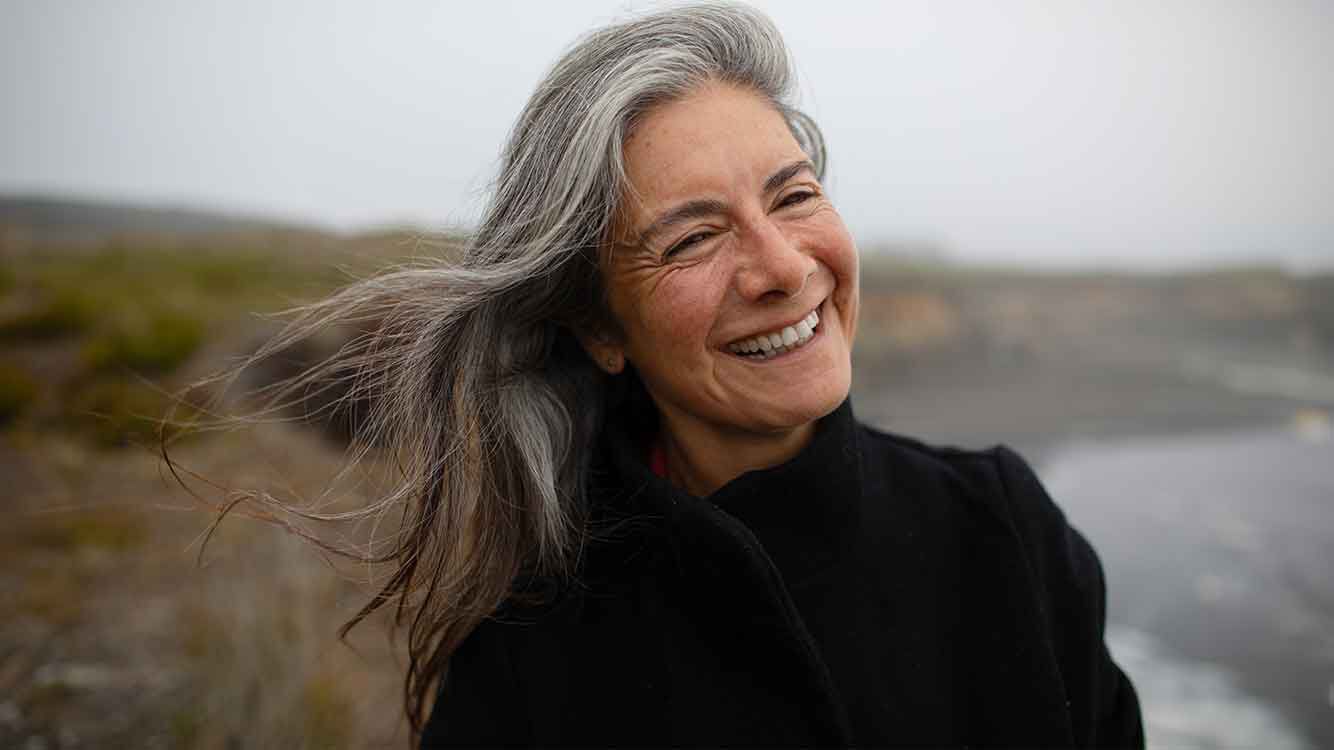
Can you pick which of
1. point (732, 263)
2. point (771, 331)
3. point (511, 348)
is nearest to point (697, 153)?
point (732, 263)

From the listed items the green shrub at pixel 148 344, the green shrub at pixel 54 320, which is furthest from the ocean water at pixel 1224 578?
the green shrub at pixel 54 320

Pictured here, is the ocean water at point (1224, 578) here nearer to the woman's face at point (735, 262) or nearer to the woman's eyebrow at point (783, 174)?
the woman's face at point (735, 262)

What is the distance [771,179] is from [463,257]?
770 mm

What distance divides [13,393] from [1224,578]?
412 inches

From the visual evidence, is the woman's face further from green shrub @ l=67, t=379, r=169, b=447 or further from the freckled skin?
green shrub @ l=67, t=379, r=169, b=447

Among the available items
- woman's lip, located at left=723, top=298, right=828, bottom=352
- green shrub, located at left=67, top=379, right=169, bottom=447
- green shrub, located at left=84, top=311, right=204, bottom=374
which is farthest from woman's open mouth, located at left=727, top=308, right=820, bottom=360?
green shrub, located at left=84, top=311, right=204, bottom=374

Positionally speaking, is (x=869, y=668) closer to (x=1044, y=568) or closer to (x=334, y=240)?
(x=1044, y=568)

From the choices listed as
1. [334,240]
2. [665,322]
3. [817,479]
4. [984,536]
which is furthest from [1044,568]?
[334,240]

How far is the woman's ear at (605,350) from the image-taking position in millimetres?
1934

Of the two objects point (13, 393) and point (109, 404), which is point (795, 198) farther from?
point (13, 393)

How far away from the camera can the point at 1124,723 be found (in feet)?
5.88

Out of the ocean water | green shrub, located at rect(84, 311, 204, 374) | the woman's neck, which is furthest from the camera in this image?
green shrub, located at rect(84, 311, 204, 374)

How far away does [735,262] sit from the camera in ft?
5.36

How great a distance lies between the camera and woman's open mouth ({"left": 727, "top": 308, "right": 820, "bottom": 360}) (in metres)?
1.67
